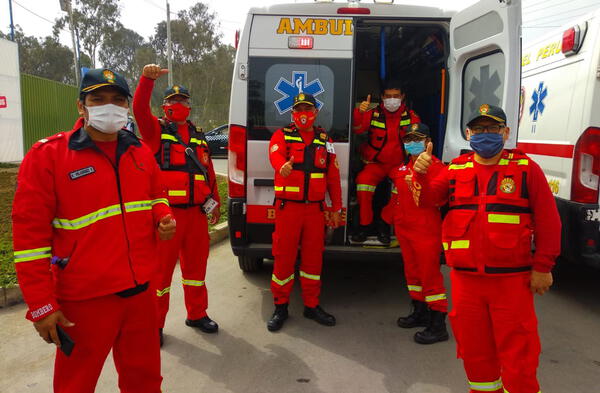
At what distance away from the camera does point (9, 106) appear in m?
12.6

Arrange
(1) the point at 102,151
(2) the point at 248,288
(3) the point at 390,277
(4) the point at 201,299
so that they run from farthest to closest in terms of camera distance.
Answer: (3) the point at 390,277, (2) the point at 248,288, (4) the point at 201,299, (1) the point at 102,151

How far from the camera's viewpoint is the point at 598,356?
3.20 metres

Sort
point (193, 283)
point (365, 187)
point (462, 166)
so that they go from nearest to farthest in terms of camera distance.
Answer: point (462, 166), point (193, 283), point (365, 187)

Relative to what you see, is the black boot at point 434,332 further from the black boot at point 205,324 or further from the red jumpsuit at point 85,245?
the red jumpsuit at point 85,245

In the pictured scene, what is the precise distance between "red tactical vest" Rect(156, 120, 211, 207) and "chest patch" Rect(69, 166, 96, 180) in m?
1.35

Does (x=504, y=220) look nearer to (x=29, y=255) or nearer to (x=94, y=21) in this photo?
(x=29, y=255)

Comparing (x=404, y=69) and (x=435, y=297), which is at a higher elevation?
(x=404, y=69)

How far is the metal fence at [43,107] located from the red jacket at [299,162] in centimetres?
1480

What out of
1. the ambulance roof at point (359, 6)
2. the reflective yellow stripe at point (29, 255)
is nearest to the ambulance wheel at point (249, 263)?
the ambulance roof at point (359, 6)

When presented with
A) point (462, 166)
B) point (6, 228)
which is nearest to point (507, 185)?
point (462, 166)

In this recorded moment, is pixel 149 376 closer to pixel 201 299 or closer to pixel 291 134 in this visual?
pixel 201 299

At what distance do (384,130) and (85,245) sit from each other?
116 inches

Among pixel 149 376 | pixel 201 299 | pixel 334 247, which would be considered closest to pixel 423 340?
pixel 334 247

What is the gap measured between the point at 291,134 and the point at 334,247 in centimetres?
110
